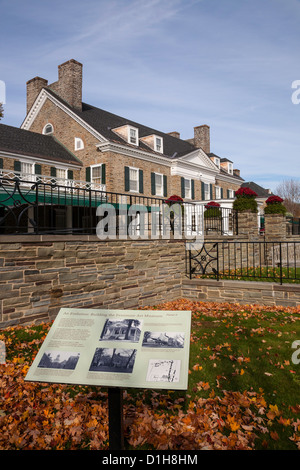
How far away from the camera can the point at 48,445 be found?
332 centimetres

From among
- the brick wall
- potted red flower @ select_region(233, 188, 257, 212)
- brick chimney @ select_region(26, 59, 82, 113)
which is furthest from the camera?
brick chimney @ select_region(26, 59, 82, 113)

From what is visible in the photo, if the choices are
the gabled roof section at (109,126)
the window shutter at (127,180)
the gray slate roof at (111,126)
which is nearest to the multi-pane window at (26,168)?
the gabled roof section at (109,126)

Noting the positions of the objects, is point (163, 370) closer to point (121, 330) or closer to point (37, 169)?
point (121, 330)

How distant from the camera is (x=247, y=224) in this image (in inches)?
579

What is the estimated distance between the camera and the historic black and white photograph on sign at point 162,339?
2.81 m

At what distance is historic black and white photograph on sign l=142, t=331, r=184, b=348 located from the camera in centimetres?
281

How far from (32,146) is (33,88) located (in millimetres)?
8066

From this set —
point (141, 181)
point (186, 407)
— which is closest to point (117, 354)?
point (186, 407)

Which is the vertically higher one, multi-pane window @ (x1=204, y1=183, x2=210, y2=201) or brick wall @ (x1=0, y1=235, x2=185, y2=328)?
multi-pane window @ (x1=204, y1=183, x2=210, y2=201)

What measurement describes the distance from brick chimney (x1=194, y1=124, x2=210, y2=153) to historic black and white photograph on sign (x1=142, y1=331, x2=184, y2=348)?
32.7 meters

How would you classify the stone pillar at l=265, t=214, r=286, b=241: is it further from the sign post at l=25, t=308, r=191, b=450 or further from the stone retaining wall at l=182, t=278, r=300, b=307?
the sign post at l=25, t=308, r=191, b=450

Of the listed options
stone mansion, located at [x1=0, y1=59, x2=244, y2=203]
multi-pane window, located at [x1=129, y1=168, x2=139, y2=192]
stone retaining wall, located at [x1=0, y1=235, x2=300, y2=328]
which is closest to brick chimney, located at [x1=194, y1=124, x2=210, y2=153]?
stone mansion, located at [x1=0, y1=59, x2=244, y2=203]

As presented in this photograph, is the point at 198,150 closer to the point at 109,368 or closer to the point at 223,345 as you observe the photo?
the point at 223,345

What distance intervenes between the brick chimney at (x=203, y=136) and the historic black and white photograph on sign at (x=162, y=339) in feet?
107
